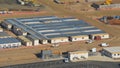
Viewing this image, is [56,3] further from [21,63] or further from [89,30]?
[21,63]

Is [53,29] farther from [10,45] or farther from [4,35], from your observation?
[10,45]

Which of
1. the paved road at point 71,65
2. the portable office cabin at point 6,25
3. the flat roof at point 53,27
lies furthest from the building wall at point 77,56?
the portable office cabin at point 6,25

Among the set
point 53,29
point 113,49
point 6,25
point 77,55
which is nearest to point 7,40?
point 53,29

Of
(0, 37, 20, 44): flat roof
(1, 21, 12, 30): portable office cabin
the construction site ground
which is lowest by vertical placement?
the construction site ground

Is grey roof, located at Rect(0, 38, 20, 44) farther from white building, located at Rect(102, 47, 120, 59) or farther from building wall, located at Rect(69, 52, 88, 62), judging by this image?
white building, located at Rect(102, 47, 120, 59)

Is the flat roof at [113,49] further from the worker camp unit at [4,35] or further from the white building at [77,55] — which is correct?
the worker camp unit at [4,35]

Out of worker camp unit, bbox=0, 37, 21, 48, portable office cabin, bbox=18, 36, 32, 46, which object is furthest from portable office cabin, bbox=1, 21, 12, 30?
worker camp unit, bbox=0, 37, 21, 48
